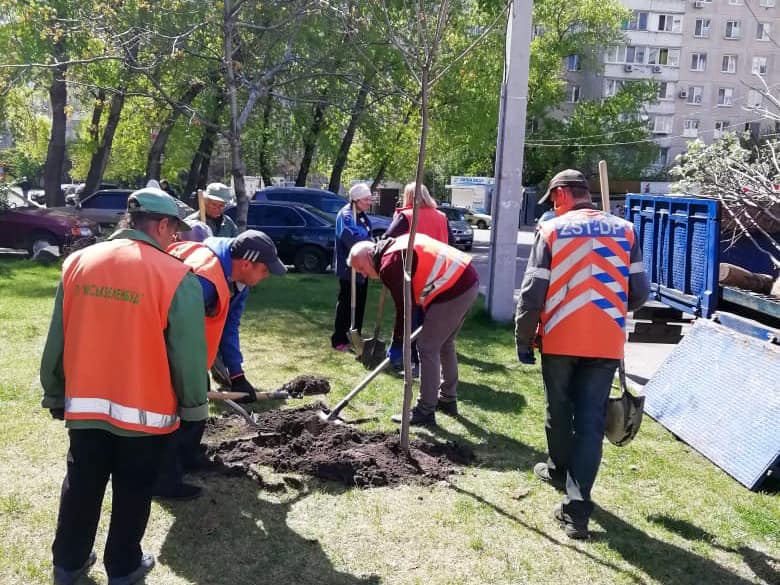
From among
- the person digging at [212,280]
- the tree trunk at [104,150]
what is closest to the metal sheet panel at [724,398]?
the person digging at [212,280]

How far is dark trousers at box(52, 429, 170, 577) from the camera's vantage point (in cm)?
309

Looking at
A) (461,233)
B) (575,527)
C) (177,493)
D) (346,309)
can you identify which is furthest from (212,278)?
(461,233)

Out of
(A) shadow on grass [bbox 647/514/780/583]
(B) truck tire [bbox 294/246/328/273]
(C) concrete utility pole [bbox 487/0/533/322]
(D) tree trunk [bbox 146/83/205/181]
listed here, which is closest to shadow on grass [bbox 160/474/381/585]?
(A) shadow on grass [bbox 647/514/780/583]

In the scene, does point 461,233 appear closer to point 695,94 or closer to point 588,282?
point 588,282

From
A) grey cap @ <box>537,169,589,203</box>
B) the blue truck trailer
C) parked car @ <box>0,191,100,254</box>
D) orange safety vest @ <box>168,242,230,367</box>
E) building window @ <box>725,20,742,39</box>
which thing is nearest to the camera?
orange safety vest @ <box>168,242,230,367</box>

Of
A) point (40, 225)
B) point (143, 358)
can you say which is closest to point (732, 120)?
point (40, 225)

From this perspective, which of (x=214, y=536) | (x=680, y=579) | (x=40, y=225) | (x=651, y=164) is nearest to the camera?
(x=680, y=579)

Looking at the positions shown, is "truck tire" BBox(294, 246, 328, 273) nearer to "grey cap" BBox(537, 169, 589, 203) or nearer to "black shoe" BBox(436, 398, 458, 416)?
"black shoe" BBox(436, 398, 458, 416)

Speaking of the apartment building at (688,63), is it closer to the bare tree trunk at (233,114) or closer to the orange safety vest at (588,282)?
the bare tree trunk at (233,114)

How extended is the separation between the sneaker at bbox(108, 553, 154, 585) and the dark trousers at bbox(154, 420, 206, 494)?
59 cm

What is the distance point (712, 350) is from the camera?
19.2ft

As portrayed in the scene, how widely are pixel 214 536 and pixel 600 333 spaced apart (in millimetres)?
2263

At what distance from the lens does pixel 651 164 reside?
47.5 meters

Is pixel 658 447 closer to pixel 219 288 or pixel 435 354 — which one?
pixel 435 354
